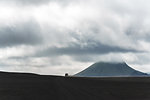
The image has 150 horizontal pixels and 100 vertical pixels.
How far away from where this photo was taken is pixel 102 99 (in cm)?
3425

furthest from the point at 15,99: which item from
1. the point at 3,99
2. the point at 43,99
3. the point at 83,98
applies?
the point at 83,98

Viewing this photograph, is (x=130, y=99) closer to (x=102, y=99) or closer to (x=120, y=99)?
(x=120, y=99)

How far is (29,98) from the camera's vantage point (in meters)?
32.8

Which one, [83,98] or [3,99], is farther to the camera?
[83,98]

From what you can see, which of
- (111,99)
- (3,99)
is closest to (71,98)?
(111,99)

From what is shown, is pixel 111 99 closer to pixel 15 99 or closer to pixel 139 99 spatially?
pixel 139 99

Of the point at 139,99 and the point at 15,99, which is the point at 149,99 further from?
the point at 15,99

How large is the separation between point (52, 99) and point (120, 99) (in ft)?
34.0

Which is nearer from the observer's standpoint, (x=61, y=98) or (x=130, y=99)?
(x=61, y=98)

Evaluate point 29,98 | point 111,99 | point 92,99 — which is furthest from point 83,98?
point 29,98

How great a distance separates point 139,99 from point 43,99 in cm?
1429

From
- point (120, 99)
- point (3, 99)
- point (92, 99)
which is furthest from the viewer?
point (120, 99)

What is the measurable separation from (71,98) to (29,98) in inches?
223

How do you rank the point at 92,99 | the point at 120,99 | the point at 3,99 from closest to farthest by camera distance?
the point at 3,99, the point at 92,99, the point at 120,99
